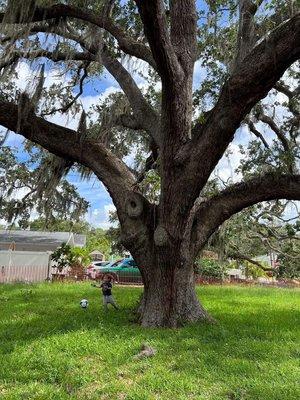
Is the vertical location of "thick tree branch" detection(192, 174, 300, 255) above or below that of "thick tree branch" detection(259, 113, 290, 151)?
below

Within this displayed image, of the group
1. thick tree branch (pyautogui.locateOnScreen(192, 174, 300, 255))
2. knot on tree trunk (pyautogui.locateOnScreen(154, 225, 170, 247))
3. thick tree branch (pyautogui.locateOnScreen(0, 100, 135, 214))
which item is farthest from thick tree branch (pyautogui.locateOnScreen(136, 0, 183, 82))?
knot on tree trunk (pyautogui.locateOnScreen(154, 225, 170, 247))

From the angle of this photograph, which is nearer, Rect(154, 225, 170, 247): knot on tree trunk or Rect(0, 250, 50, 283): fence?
Rect(154, 225, 170, 247): knot on tree trunk

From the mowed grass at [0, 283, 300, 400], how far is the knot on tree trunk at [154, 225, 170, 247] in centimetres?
144

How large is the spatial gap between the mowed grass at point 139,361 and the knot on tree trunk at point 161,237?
1436 millimetres

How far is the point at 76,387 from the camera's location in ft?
17.0

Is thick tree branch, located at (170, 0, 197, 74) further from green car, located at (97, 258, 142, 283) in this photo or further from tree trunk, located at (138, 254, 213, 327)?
green car, located at (97, 258, 142, 283)

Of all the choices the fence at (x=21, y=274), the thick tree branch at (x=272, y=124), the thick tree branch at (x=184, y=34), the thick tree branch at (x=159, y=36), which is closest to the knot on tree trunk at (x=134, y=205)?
the thick tree branch at (x=159, y=36)

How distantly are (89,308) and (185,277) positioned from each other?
294cm

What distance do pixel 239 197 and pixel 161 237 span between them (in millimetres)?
1663

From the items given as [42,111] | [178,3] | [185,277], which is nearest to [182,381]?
[185,277]

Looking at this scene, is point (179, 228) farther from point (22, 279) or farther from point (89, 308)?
point (22, 279)

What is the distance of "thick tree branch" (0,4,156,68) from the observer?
7379 mm

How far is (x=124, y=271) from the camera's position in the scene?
936 inches

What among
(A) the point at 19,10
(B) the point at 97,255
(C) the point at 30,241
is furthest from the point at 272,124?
(B) the point at 97,255
